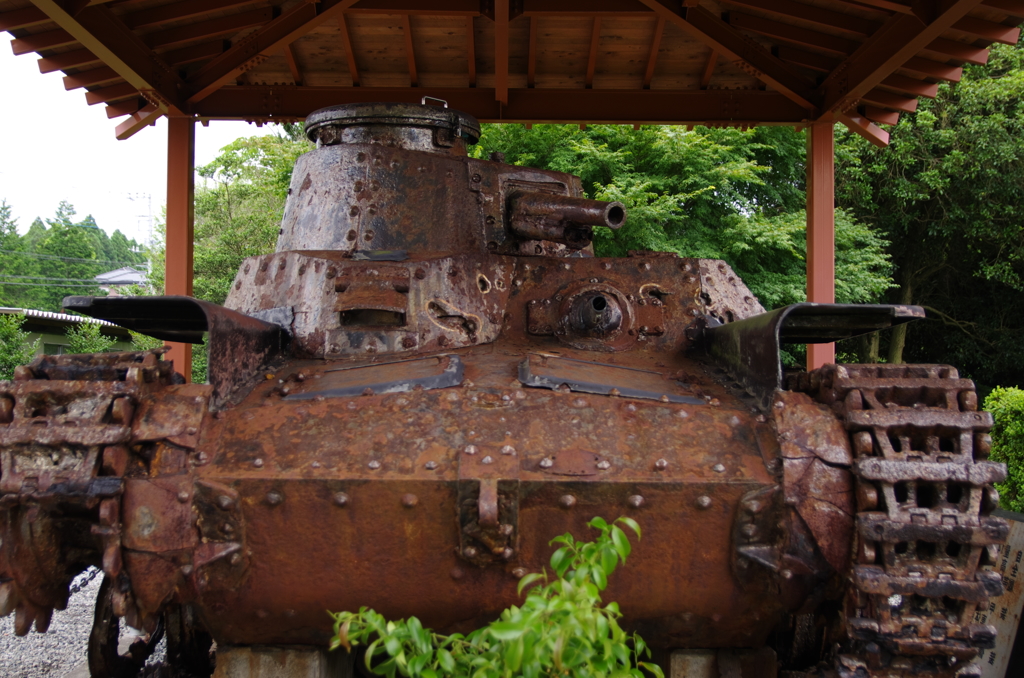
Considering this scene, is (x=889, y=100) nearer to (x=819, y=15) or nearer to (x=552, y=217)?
(x=819, y=15)

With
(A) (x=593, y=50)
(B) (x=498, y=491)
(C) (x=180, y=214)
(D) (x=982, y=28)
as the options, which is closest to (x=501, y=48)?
(A) (x=593, y=50)

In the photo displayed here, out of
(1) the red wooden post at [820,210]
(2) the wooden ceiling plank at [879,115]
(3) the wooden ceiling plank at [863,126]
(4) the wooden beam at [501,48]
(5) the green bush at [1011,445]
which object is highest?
(4) the wooden beam at [501,48]

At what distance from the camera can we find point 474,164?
18.1ft

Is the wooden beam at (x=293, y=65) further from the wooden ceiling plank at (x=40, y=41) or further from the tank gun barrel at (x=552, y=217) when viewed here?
the tank gun barrel at (x=552, y=217)

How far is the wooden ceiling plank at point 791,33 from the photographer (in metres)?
7.74

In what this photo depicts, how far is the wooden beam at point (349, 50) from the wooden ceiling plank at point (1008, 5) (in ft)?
17.2

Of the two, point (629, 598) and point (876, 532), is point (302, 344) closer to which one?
point (629, 598)

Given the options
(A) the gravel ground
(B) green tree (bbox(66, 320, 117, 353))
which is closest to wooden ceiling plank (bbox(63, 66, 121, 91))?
(A) the gravel ground

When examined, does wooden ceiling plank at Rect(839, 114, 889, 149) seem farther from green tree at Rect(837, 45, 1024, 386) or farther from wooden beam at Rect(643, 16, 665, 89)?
green tree at Rect(837, 45, 1024, 386)

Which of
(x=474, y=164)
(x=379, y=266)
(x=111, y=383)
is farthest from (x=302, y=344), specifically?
(x=474, y=164)

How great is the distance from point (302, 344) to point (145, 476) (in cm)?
132

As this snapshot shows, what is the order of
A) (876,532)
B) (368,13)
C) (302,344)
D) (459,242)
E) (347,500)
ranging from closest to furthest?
(876,532)
(347,500)
(302,344)
(459,242)
(368,13)

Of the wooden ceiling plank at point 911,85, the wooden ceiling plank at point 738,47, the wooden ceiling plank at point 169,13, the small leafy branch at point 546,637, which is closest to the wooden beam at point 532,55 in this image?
the wooden ceiling plank at point 738,47

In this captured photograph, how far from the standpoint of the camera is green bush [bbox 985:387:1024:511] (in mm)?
8711
